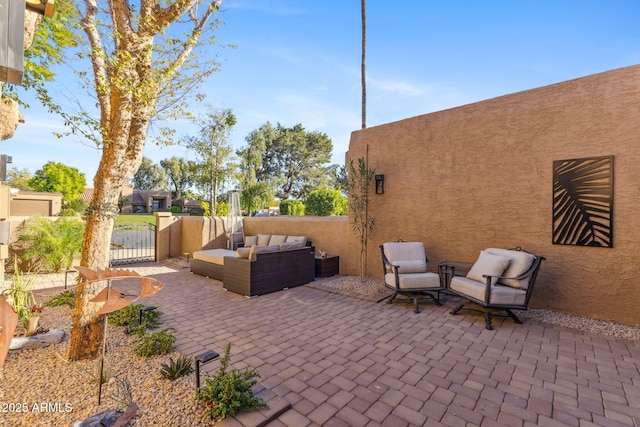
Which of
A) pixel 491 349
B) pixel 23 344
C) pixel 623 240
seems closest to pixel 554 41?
pixel 623 240

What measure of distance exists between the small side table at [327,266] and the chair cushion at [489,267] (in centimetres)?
321

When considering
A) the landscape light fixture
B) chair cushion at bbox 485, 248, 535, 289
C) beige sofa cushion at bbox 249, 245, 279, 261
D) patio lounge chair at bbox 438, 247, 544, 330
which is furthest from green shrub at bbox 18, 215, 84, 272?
chair cushion at bbox 485, 248, 535, 289

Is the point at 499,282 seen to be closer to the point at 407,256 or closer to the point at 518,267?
the point at 518,267

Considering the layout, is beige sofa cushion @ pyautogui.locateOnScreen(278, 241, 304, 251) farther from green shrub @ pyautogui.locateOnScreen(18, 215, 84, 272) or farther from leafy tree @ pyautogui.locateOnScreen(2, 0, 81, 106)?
green shrub @ pyautogui.locateOnScreen(18, 215, 84, 272)

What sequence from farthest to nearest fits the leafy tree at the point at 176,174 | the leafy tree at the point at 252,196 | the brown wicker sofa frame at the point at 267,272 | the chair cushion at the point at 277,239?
the leafy tree at the point at 176,174, the leafy tree at the point at 252,196, the chair cushion at the point at 277,239, the brown wicker sofa frame at the point at 267,272

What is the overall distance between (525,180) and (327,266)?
172 inches

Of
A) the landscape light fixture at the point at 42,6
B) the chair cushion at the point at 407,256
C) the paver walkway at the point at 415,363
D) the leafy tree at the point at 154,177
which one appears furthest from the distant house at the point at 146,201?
the landscape light fixture at the point at 42,6

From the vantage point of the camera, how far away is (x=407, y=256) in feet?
16.9

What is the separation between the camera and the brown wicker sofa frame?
17.0 feet

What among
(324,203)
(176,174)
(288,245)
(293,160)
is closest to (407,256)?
(288,245)

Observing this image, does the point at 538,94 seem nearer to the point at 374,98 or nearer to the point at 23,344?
the point at 374,98

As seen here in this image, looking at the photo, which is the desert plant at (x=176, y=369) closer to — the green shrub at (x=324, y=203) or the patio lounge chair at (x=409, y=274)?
the patio lounge chair at (x=409, y=274)

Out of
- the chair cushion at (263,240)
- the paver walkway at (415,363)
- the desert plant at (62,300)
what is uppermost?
the chair cushion at (263,240)

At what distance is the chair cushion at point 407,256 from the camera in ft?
16.4
